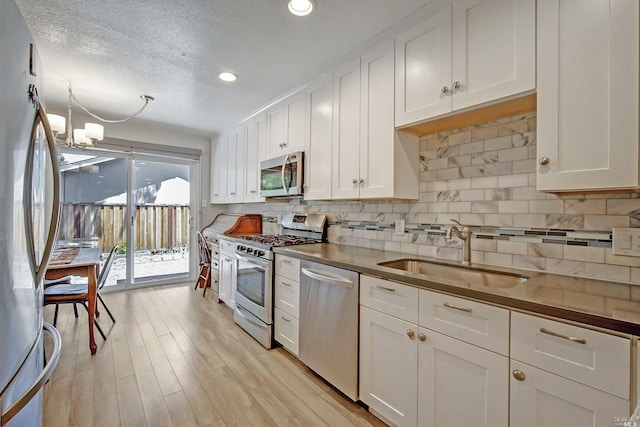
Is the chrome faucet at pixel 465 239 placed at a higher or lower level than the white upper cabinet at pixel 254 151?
lower

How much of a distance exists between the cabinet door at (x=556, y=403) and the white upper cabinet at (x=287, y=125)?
2276mm

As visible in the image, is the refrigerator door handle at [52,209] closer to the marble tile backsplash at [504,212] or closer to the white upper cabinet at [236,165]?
the marble tile backsplash at [504,212]

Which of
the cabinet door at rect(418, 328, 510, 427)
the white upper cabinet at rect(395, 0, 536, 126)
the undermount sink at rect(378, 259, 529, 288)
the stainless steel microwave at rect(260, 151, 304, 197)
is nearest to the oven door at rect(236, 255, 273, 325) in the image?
the stainless steel microwave at rect(260, 151, 304, 197)

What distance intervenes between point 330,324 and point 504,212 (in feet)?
4.13

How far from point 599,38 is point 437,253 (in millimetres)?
1292

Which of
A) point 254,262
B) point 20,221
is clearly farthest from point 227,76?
point 20,221

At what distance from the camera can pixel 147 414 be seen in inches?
66.2

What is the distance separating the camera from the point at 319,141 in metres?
2.52

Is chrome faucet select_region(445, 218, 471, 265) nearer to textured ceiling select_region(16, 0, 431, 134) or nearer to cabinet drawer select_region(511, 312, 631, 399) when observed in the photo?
cabinet drawer select_region(511, 312, 631, 399)

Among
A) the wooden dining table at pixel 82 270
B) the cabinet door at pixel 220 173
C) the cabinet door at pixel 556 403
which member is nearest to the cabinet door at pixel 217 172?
the cabinet door at pixel 220 173

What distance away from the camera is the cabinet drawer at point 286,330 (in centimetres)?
223

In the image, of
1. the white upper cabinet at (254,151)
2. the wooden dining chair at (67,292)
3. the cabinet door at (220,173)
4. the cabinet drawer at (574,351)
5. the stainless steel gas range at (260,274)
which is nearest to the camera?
the cabinet drawer at (574,351)

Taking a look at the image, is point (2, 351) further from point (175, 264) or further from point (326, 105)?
point (175, 264)

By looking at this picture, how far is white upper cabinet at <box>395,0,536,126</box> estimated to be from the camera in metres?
1.34
